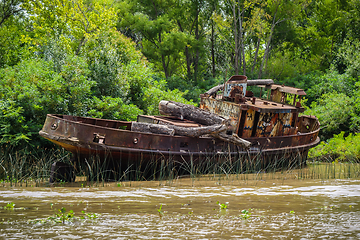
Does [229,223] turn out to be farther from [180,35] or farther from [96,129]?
[180,35]

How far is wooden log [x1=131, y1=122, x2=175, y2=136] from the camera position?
10.2 m

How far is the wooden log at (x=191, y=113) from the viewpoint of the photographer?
11.1m

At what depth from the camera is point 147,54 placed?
90.3 feet

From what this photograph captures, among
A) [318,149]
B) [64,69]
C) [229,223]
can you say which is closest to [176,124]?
[64,69]

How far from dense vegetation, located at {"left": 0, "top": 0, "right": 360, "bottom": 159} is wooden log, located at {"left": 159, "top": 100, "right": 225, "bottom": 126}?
1.49 m

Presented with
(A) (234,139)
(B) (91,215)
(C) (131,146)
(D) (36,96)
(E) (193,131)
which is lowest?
(B) (91,215)

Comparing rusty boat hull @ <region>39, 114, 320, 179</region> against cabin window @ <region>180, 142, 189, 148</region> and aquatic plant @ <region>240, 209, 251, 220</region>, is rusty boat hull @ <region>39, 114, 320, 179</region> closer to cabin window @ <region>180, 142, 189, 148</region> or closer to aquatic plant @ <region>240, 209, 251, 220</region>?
cabin window @ <region>180, 142, 189, 148</region>

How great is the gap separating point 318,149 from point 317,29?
1571 cm

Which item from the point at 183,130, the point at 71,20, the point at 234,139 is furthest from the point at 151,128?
the point at 71,20

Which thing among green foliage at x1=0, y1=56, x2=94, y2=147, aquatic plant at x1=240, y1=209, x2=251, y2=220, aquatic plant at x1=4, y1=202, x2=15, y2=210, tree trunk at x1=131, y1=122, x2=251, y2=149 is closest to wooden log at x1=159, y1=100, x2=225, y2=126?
tree trunk at x1=131, y1=122, x2=251, y2=149

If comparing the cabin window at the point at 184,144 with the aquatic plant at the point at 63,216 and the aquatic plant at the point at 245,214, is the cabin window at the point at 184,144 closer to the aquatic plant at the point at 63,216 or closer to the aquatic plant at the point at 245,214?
the aquatic plant at the point at 245,214

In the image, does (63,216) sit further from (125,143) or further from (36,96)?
(36,96)

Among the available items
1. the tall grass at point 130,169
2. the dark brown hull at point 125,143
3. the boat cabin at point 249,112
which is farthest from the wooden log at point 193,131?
the boat cabin at point 249,112

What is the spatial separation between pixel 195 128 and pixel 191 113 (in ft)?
3.98
